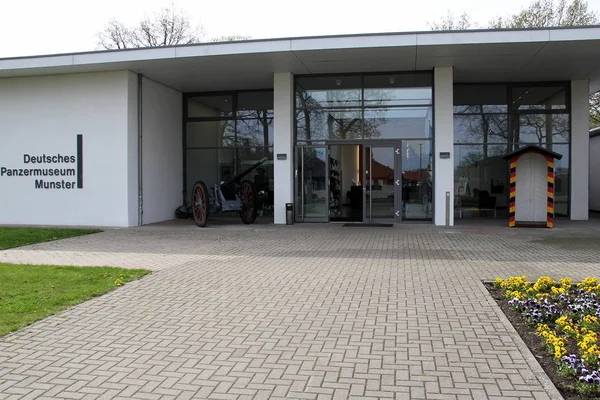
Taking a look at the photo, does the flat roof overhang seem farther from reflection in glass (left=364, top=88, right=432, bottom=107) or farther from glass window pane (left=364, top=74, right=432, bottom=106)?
reflection in glass (left=364, top=88, right=432, bottom=107)

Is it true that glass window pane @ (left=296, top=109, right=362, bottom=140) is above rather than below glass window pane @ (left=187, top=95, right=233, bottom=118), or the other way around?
below

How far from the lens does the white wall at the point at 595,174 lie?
21156 mm

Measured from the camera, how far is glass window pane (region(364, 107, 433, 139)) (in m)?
15.6

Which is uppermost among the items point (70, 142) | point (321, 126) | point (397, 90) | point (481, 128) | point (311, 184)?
point (397, 90)

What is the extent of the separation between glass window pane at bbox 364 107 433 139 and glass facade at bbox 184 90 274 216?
404 centimetres

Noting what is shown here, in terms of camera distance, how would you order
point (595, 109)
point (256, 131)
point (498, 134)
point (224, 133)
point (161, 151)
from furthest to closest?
1. point (595, 109)
2. point (224, 133)
3. point (256, 131)
4. point (498, 134)
5. point (161, 151)

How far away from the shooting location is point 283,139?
15.8 m

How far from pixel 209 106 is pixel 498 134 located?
10.3m

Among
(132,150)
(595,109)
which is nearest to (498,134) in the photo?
(132,150)

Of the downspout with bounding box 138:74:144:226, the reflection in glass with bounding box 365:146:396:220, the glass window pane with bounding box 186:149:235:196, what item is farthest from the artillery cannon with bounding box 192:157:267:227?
the reflection in glass with bounding box 365:146:396:220

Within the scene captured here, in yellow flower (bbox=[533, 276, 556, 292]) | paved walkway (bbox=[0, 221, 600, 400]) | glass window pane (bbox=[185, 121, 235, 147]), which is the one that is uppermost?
glass window pane (bbox=[185, 121, 235, 147])

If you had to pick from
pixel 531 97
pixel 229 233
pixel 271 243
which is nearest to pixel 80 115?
pixel 229 233

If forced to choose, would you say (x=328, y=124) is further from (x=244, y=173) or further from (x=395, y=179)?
(x=244, y=173)

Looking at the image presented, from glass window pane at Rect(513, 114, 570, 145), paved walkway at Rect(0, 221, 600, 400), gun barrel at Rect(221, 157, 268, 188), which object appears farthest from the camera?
glass window pane at Rect(513, 114, 570, 145)
